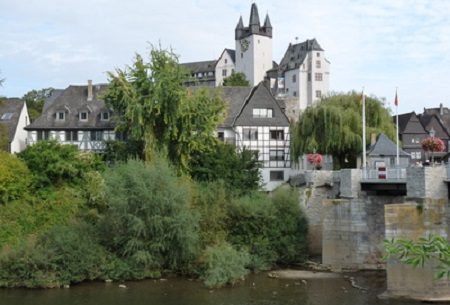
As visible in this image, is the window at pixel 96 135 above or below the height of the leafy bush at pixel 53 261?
above

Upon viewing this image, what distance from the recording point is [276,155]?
40969 mm

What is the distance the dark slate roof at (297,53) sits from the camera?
266ft

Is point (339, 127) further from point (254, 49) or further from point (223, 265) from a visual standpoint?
Answer: point (254, 49)

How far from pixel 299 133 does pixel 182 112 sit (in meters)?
9.96

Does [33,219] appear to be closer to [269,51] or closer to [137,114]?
[137,114]

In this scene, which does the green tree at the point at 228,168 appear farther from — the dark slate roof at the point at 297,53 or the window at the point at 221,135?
the dark slate roof at the point at 297,53

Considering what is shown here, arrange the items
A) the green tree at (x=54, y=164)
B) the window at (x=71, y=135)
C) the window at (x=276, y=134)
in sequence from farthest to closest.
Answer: the window at (x=276, y=134), the window at (x=71, y=135), the green tree at (x=54, y=164)

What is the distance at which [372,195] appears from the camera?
2556 centimetres

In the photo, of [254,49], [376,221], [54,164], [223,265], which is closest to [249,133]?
[54,164]

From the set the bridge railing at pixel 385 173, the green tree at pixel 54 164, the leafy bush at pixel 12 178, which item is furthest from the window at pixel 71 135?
the bridge railing at pixel 385 173

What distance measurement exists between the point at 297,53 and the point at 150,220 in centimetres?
6590

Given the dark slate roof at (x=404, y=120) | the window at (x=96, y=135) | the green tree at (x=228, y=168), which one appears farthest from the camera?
the dark slate roof at (x=404, y=120)

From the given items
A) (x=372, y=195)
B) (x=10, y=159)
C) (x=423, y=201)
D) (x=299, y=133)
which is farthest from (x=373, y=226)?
(x=10, y=159)

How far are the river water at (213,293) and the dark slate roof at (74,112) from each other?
1919 cm
